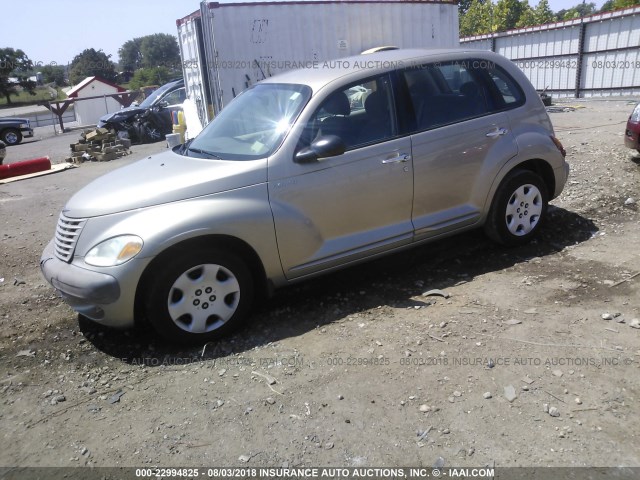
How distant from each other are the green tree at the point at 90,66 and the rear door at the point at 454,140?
63304 millimetres

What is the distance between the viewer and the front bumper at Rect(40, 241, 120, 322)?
137 inches

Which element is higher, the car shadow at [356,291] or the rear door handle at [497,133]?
the rear door handle at [497,133]

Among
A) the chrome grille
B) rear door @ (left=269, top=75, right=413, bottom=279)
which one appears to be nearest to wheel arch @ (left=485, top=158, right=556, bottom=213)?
rear door @ (left=269, top=75, right=413, bottom=279)

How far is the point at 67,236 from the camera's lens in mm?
3775

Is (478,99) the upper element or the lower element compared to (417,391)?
upper

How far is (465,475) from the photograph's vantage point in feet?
8.26

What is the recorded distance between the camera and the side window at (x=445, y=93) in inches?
175

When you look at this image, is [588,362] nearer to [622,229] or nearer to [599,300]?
[599,300]

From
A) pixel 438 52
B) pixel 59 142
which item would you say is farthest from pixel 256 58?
pixel 59 142

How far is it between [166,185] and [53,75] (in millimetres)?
78309

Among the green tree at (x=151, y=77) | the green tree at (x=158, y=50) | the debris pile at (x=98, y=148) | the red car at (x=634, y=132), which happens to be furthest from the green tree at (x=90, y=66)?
the red car at (x=634, y=132)

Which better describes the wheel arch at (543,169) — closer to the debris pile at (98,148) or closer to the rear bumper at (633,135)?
the rear bumper at (633,135)

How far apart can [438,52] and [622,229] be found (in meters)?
2.61

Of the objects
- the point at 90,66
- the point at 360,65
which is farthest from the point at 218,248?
the point at 90,66
